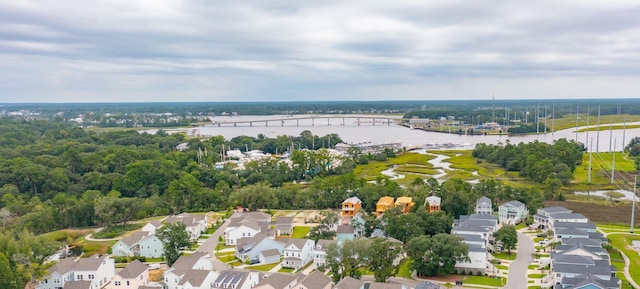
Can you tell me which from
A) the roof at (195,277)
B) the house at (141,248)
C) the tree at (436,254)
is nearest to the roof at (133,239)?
the house at (141,248)

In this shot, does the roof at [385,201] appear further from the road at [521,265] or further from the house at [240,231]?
the house at [240,231]

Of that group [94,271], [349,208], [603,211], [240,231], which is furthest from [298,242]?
[603,211]

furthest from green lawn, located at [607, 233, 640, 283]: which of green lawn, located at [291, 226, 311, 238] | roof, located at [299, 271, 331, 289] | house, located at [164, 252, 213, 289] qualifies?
house, located at [164, 252, 213, 289]

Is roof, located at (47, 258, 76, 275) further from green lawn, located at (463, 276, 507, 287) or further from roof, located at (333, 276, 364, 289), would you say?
green lawn, located at (463, 276, 507, 287)

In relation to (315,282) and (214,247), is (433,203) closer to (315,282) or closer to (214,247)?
(315,282)

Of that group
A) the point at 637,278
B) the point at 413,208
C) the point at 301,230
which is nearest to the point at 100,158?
the point at 301,230

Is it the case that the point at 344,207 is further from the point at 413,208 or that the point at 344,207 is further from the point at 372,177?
the point at 372,177
